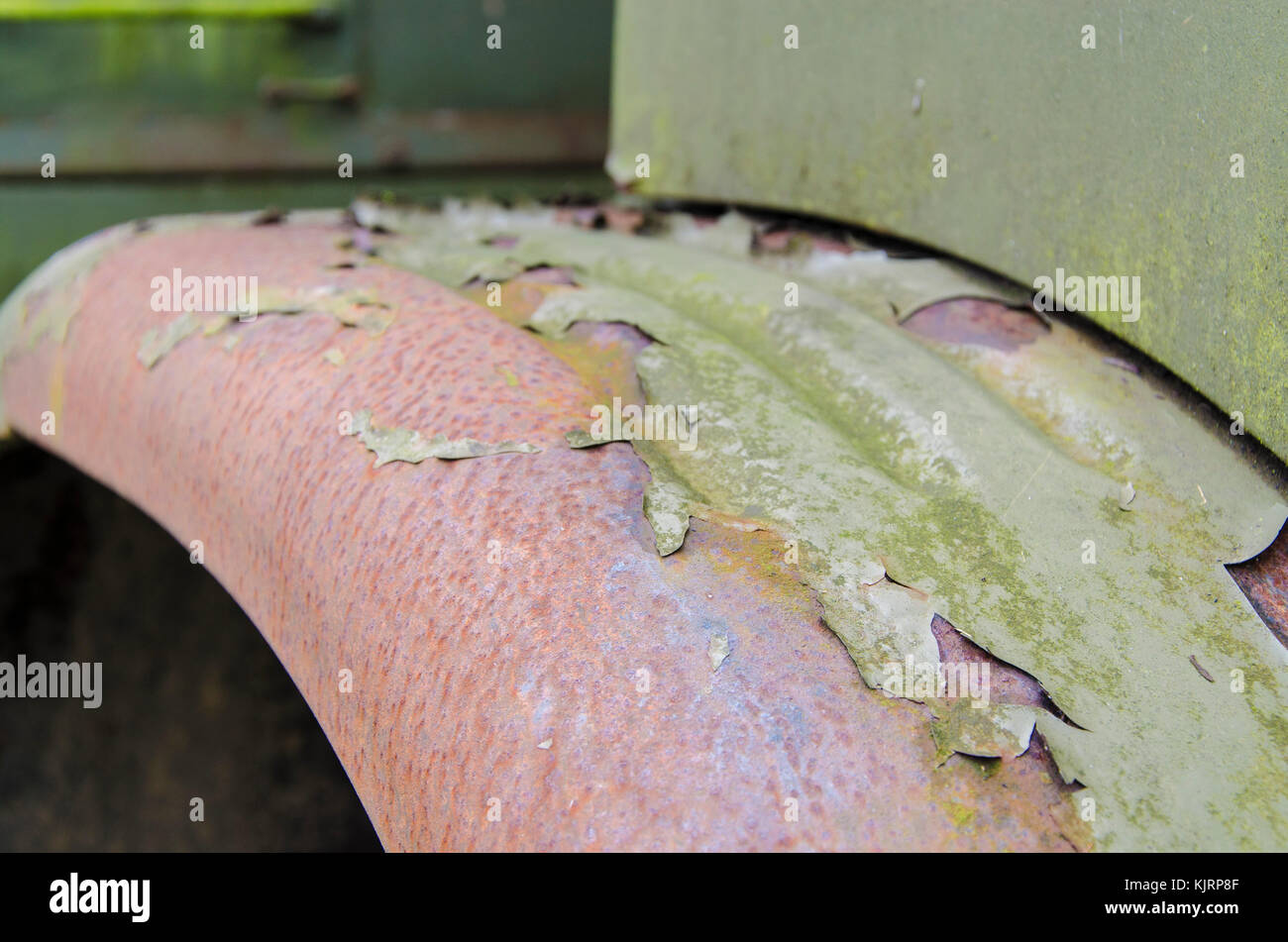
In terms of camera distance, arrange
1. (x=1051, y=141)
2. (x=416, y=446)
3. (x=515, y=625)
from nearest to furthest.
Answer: (x=515, y=625) → (x=416, y=446) → (x=1051, y=141)

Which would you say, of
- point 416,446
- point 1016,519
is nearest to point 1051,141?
point 1016,519

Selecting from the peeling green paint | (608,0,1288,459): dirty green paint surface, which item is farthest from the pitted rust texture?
(608,0,1288,459): dirty green paint surface

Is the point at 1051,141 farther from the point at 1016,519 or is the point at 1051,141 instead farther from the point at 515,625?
the point at 515,625

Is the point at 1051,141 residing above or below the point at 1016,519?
above

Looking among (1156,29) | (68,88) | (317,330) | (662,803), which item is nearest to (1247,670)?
(662,803)

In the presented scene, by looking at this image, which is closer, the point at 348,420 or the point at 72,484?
the point at 348,420

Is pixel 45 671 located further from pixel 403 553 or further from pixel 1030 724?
pixel 1030 724

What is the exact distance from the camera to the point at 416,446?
838 mm

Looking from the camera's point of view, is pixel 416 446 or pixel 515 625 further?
pixel 416 446

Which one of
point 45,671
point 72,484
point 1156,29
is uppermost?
point 1156,29

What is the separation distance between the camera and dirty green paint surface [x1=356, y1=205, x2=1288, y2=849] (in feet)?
2.04

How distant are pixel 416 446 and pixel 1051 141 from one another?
613 mm
